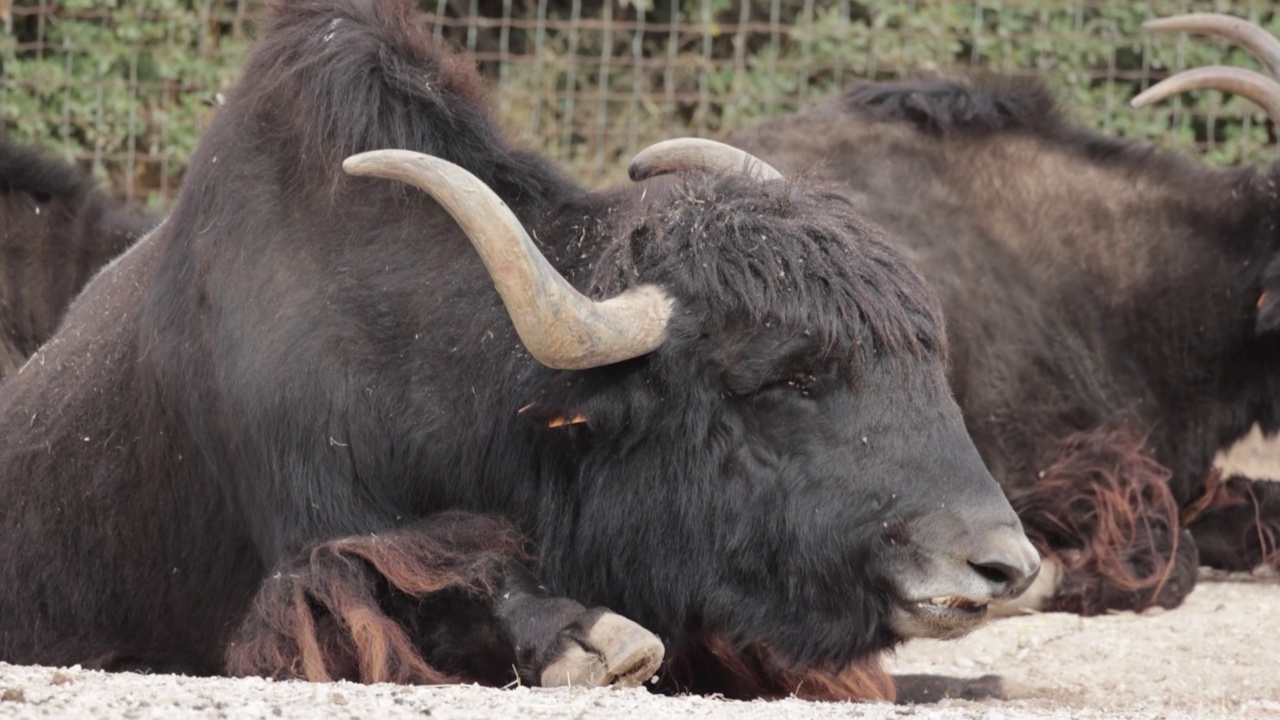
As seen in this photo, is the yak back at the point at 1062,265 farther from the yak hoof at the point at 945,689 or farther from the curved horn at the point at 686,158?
the curved horn at the point at 686,158

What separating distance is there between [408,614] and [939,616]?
1340 millimetres

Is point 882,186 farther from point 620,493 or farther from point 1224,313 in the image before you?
point 620,493

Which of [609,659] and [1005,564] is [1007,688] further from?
[609,659]

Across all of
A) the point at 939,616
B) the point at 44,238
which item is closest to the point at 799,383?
the point at 939,616

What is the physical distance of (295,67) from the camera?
16.6 feet

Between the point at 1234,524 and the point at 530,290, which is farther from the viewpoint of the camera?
the point at 1234,524

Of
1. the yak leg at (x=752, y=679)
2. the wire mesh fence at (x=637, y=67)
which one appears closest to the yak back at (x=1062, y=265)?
the wire mesh fence at (x=637, y=67)

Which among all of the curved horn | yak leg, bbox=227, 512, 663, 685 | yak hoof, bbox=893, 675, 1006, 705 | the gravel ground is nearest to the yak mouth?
the gravel ground

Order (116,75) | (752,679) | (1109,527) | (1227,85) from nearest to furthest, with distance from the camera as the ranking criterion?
(752,679), (1109,527), (1227,85), (116,75)

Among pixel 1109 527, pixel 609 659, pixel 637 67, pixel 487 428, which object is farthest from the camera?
pixel 637 67

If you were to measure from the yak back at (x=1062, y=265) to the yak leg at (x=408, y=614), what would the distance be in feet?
12.3

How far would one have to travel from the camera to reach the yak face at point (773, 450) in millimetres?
4449

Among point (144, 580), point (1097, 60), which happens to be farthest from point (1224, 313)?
point (144, 580)

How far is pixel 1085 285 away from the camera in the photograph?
325 inches
